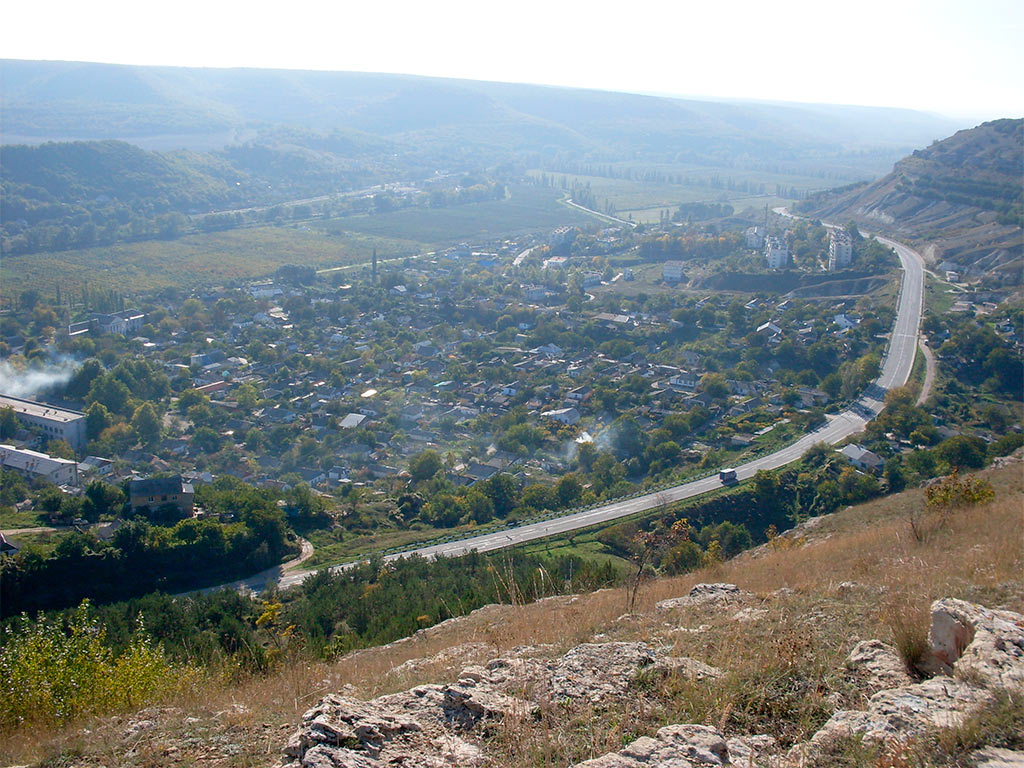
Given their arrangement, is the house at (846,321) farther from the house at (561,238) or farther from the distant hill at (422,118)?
the distant hill at (422,118)

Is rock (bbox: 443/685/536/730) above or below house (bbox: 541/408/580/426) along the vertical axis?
above

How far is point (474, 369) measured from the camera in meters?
16.6

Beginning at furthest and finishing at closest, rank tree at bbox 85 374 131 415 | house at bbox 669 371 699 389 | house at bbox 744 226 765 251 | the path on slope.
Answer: house at bbox 744 226 765 251
house at bbox 669 371 699 389
the path on slope
tree at bbox 85 374 131 415

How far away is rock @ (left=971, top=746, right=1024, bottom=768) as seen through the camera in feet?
4.98

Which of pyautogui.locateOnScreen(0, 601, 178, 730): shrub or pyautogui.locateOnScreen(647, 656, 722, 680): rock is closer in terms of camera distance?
pyautogui.locateOnScreen(647, 656, 722, 680): rock

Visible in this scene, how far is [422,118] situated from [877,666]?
6903 cm

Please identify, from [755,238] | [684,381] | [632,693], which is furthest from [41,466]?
[755,238]

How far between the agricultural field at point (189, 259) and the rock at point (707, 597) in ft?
72.1

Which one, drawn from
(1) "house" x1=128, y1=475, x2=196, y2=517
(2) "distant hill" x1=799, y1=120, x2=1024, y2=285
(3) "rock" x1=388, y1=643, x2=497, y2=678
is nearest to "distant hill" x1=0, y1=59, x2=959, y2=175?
(2) "distant hill" x1=799, y1=120, x2=1024, y2=285

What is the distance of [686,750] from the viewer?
1693 mm

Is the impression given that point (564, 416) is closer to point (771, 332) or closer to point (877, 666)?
point (771, 332)

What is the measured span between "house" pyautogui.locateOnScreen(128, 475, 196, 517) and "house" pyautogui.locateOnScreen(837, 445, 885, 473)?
901 cm

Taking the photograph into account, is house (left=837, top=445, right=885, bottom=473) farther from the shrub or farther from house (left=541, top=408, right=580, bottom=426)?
the shrub

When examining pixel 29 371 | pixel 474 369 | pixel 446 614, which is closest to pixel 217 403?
pixel 29 371
